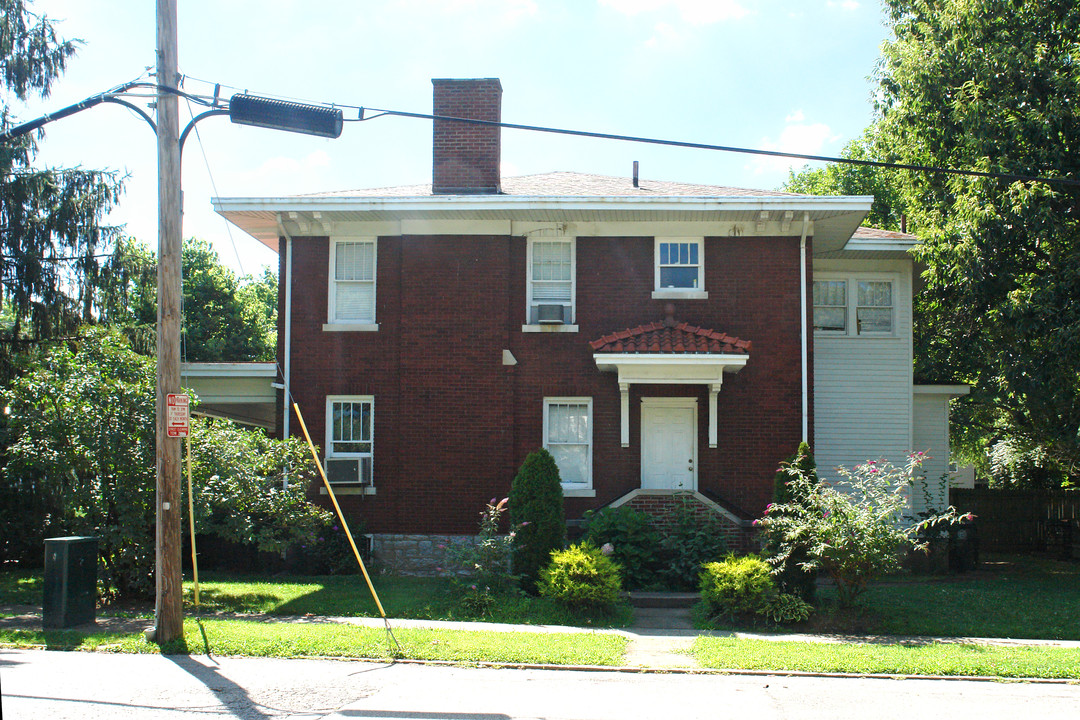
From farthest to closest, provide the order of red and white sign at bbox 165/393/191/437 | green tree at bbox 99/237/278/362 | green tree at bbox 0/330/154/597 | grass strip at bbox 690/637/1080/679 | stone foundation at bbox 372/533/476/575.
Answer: green tree at bbox 99/237/278/362, stone foundation at bbox 372/533/476/575, green tree at bbox 0/330/154/597, red and white sign at bbox 165/393/191/437, grass strip at bbox 690/637/1080/679

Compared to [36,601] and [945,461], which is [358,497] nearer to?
[36,601]

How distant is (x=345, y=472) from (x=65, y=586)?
5817mm

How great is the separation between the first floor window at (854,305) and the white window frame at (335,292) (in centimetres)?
894

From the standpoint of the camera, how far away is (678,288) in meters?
16.5

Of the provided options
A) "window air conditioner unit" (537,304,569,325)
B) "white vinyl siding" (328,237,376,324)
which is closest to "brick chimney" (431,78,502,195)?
"white vinyl siding" (328,237,376,324)

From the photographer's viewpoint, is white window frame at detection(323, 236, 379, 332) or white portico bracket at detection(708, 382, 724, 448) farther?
white window frame at detection(323, 236, 379, 332)

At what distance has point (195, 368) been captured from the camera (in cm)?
1731

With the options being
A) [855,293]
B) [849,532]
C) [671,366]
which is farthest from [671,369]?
[855,293]

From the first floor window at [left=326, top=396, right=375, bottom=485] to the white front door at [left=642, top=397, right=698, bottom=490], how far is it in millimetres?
5124

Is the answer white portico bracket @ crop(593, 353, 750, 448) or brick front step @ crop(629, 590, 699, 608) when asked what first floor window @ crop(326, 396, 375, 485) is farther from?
brick front step @ crop(629, 590, 699, 608)

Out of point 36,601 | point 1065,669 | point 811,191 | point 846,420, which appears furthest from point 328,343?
point 811,191

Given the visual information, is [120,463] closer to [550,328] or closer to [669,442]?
[550,328]

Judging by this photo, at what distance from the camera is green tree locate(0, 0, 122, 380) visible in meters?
17.1

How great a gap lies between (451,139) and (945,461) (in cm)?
1238
